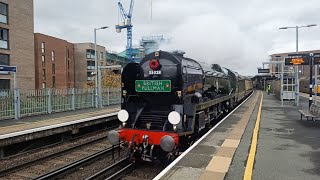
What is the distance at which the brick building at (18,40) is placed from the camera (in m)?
32.8

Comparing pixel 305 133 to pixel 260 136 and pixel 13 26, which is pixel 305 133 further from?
pixel 13 26

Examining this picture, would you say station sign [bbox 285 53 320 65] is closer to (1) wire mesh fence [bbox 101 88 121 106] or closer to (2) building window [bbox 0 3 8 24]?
(1) wire mesh fence [bbox 101 88 121 106]

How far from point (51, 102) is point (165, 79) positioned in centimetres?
1137

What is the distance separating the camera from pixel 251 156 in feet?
24.9

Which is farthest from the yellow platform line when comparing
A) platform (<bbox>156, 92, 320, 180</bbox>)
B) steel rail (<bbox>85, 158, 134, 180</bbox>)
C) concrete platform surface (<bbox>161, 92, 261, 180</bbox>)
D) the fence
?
the fence

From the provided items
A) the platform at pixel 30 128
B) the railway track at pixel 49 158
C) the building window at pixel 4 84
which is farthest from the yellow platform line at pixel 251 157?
the building window at pixel 4 84

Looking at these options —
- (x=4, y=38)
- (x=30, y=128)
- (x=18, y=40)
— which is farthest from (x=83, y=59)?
(x=30, y=128)

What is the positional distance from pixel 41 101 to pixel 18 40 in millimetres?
20794

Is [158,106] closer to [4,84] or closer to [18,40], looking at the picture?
[4,84]

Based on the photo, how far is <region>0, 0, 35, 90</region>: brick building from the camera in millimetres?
32825

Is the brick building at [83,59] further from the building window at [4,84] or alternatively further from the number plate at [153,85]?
the number plate at [153,85]

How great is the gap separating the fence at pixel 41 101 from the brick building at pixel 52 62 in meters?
30.5

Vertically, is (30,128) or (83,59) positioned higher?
(83,59)

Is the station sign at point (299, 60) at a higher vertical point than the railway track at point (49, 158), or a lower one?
higher
